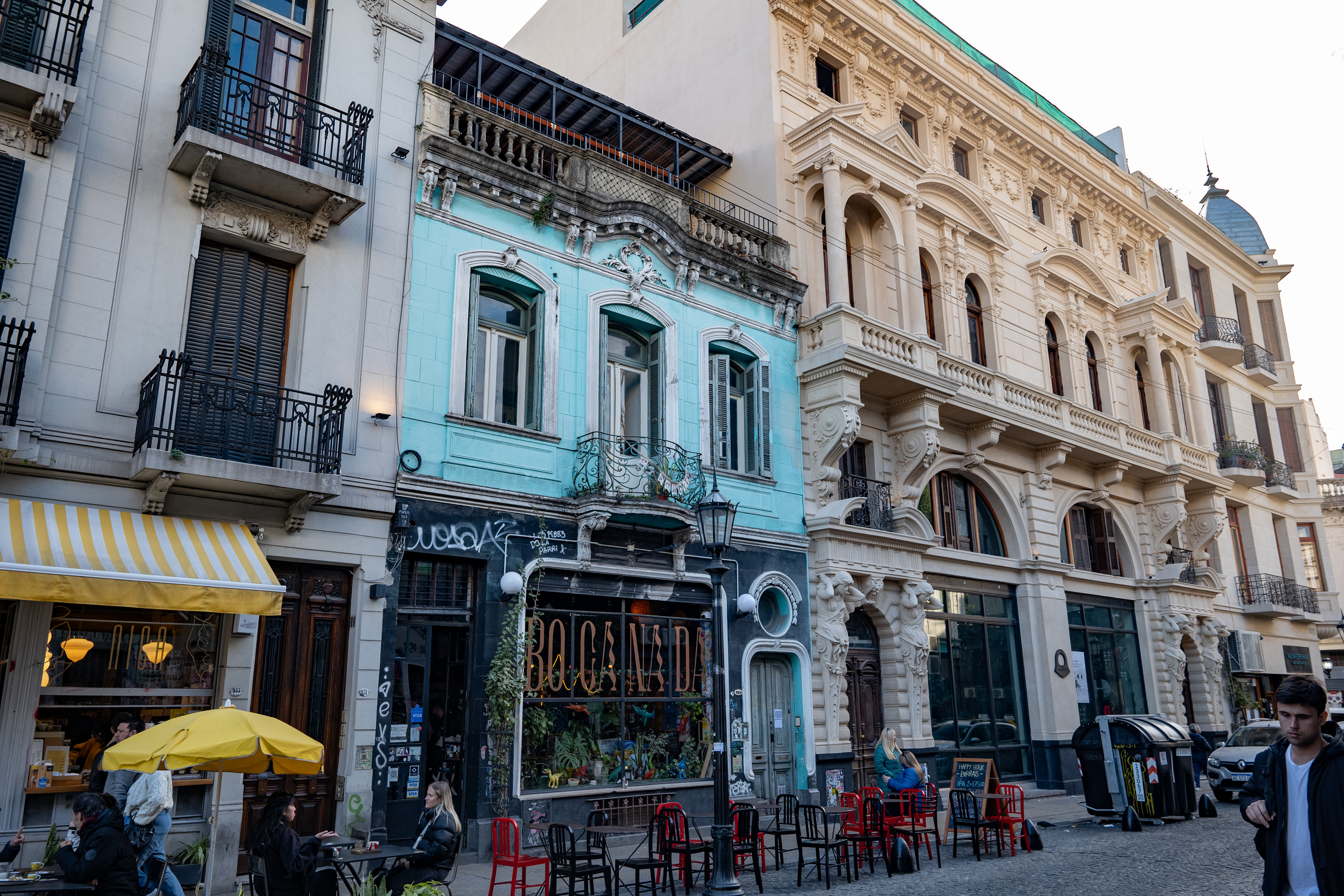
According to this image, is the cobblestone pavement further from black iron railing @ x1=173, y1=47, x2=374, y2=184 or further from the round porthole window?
black iron railing @ x1=173, y1=47, x2=374, y2=184

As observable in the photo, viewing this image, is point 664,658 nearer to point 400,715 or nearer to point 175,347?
point 400,715

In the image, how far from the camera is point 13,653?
9812 millimetres

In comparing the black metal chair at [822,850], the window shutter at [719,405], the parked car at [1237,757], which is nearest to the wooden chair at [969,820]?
the black metal chair at [822,850]

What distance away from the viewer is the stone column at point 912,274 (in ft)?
64.6

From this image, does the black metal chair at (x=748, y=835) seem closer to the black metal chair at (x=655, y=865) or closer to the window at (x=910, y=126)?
the black metal chair at (x=655, y=865)

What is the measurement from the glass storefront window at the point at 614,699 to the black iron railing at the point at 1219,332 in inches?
904

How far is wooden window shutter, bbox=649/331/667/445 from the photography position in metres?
16.1

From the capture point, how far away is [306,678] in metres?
11.8

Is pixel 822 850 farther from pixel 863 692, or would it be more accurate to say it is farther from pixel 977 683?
pixel 977 683

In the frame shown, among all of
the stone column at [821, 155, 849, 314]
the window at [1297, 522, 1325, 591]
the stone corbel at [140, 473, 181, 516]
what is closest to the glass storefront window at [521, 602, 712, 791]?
the stone corbel at [140, 473, 181, 516]

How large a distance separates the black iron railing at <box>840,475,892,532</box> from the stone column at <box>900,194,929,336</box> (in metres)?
3.14

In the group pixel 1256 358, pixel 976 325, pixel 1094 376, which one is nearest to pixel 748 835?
pixel 976 325

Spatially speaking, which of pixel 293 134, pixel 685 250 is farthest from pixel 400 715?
pixel 685 250

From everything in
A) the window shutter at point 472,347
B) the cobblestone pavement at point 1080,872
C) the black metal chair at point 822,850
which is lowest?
the cobblestone pavement at point 1080,872
